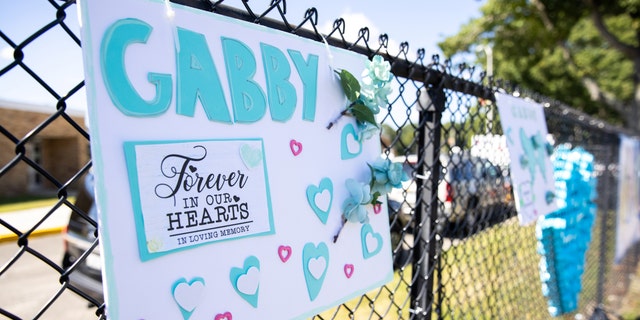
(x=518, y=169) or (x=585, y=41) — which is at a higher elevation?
(x=585, y=41)

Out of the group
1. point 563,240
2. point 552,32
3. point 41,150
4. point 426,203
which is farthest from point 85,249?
point 41,150

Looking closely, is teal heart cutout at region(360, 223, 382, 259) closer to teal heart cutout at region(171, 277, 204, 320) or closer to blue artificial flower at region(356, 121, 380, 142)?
blue artificial flower at region(356, 121, 380, 142)

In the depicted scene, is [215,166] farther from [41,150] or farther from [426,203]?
[41,150]

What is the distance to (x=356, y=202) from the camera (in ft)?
3.01

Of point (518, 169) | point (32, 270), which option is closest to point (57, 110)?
point (518, 169)

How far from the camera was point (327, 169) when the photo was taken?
91 cm

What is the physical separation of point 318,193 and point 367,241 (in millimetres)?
216

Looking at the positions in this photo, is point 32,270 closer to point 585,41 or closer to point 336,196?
point 336,196

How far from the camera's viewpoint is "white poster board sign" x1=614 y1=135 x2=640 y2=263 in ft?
12.4

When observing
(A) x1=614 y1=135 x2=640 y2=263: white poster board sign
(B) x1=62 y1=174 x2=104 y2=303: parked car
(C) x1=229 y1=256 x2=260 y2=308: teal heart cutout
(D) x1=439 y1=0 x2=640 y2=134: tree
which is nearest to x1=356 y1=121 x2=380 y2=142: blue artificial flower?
(C) x1=229 y1=256 x2=260 y2=308: teal heart cutout

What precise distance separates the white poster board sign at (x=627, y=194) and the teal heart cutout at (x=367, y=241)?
368cm

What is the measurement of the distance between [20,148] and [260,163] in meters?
0.37

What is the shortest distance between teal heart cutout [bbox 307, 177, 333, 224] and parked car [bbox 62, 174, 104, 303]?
2977mm

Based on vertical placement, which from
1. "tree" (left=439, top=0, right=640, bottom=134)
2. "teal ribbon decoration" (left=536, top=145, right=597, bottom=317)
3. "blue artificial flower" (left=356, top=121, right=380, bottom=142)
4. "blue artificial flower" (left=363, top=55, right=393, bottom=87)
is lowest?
"teal ribbon decoration" (left=536, top=145, right=597, bottom=317)
